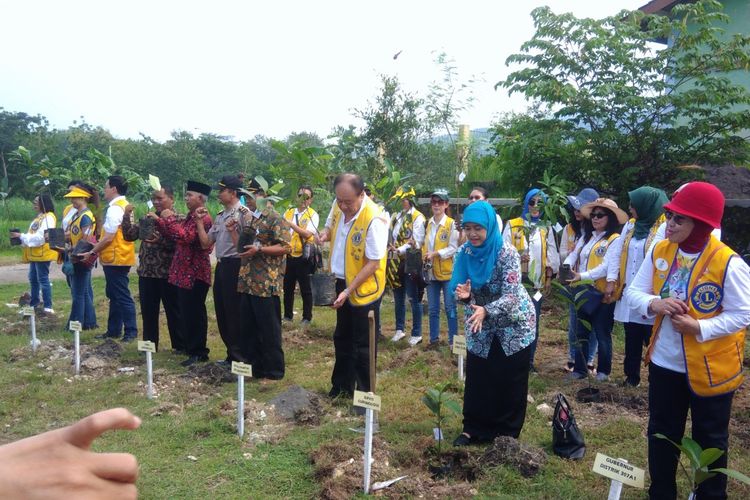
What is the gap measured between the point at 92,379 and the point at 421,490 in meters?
4.20

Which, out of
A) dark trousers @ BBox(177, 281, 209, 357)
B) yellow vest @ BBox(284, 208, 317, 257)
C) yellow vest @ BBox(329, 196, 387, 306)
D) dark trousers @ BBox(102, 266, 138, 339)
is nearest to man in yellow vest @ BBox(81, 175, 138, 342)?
dark trousers @ BBox(102, 266, 138, 339)

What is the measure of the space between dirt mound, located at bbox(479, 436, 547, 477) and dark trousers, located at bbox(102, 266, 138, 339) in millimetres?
5384

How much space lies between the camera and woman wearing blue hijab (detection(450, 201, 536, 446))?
4.03 metres

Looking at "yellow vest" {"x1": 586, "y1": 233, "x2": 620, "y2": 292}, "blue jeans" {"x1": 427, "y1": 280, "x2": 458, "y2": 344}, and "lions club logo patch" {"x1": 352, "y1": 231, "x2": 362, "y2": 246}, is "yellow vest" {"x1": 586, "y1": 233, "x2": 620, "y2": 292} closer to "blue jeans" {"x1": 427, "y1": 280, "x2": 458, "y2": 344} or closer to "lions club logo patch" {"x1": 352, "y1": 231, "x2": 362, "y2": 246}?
"blue jeans" {"x1": 427, "y1": 280, "x2": 458, "y2": 344}

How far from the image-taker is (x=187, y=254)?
6461 mm

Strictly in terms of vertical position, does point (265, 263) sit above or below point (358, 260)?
below

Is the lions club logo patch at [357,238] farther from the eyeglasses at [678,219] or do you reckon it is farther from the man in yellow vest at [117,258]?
the man in yellow vest at [117,258]

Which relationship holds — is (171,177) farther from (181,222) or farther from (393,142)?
(181,222)

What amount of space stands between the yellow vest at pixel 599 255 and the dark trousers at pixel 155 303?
4.80m

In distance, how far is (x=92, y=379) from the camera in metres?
6.16

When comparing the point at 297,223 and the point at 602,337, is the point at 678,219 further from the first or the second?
the point at 297,223

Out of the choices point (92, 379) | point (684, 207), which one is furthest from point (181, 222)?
point (684, 207)

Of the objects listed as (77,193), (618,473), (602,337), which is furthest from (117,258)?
(618,473)

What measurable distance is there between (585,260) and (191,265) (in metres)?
4.24
